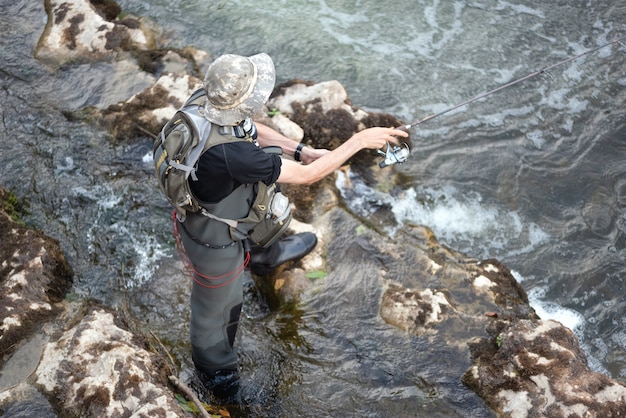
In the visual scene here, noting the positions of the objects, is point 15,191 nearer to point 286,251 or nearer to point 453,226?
point 286,251

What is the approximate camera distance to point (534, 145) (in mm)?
8352

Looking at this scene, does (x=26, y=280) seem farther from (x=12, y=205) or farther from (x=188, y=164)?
(x=188, y=164)

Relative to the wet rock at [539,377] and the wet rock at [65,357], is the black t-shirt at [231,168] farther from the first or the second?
the wet rock at [539,377]

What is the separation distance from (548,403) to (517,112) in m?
5.39

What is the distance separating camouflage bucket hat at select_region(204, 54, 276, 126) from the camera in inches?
144

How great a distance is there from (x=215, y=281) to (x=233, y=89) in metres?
1.47

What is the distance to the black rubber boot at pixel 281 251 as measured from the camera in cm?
538

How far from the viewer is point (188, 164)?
3750 millimetres

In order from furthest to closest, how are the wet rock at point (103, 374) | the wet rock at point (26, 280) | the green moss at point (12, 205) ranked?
the green moss at point (12, 205) → the wet rock at point (26, 280) → the wet rock at point (103, 374)

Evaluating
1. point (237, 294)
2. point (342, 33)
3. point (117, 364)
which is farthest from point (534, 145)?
point (117, 364)

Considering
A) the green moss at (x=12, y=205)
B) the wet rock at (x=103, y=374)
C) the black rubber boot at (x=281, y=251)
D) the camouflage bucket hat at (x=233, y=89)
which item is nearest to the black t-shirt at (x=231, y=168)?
the camouflage bucket hat at (x=233, y=89)

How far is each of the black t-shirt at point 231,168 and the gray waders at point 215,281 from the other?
212 millimetres

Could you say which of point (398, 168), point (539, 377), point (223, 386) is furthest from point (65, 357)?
point (398, 168)

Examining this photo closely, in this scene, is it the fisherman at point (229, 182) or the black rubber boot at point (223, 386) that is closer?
the fisherman at point (229, 182)
